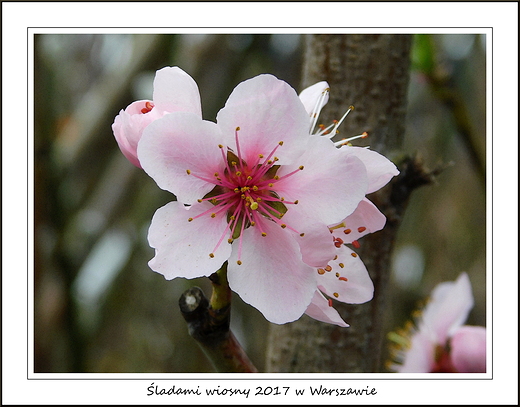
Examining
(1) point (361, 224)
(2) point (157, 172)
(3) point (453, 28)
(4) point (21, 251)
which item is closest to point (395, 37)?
(3) point (453, 28)

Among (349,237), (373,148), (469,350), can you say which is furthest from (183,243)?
(469,350)

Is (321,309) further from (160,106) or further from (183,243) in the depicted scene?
(160,106)

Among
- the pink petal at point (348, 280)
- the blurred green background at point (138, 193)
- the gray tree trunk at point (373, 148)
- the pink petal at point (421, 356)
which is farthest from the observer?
the blurred green background at point (138, 193)

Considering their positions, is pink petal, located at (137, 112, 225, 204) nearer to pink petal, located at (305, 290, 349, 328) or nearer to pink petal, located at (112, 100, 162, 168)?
pink petal, located at (112, 100, 162, 168)

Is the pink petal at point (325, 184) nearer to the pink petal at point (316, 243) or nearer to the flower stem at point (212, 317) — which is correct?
the pink petal at point (316, 243)

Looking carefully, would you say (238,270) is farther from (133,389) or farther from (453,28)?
(453,28)

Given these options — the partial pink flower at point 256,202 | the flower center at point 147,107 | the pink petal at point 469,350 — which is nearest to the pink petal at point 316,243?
the partial pink flower at point 256,202
